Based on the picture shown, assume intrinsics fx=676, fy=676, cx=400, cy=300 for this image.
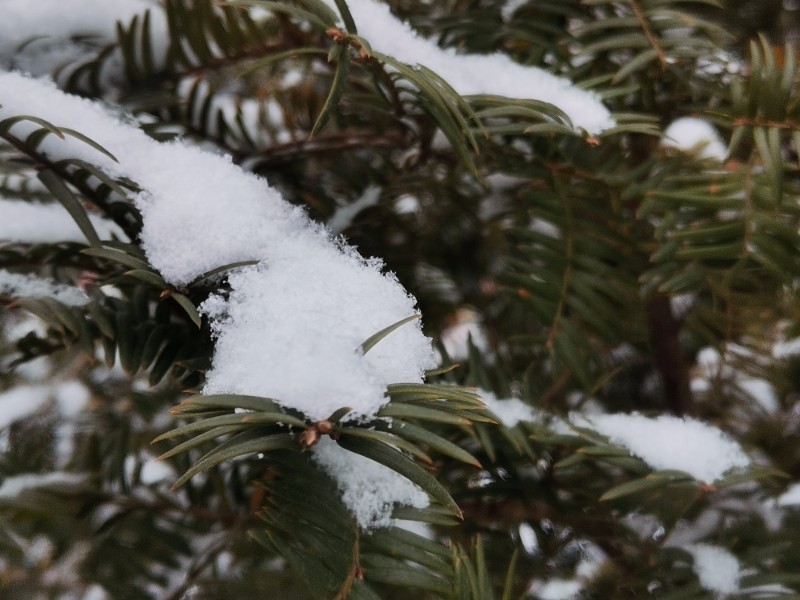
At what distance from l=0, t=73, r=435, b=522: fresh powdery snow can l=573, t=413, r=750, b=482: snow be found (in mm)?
170

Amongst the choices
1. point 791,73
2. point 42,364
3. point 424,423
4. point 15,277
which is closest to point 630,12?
point 791,73

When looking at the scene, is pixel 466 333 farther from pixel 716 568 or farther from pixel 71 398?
pixel 71 398

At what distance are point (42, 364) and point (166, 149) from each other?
474mm

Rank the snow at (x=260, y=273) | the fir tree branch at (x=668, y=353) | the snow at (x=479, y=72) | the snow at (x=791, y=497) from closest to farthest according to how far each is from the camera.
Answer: the snow at (x=260, y=273) → the snow at (x=479, y=72) → the snow at (x=791, y=497) → the fir tree branch at (x=668, y=353)

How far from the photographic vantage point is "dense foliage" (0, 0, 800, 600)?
323mm

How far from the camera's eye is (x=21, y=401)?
0.69 metres

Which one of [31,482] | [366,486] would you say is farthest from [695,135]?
[31,482]

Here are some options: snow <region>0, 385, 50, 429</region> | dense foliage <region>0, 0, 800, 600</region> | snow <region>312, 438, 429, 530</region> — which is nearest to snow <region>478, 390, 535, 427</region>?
dense foliage <region>0, 0, 800, 600</region>

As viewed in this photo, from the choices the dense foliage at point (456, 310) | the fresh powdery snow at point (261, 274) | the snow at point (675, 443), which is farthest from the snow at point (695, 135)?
the fresh powdery snow at point (261, 274)

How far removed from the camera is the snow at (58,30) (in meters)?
0.47

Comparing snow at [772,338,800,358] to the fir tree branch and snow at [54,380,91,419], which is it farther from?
snow at [54,380,91,419]

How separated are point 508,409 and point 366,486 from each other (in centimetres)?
15

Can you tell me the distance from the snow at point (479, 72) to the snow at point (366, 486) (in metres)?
0.21

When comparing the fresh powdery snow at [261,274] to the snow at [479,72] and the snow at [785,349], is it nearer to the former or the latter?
the snow at [479,72]
